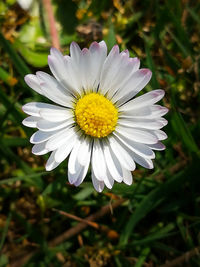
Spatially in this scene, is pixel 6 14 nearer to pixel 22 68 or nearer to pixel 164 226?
pixel 22 68

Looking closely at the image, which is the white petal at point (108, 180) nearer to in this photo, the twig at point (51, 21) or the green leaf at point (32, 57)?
the green leaf at point (32, 57)

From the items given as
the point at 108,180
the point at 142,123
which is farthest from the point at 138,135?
the point at 108,180

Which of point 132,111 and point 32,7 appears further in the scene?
point 32,7

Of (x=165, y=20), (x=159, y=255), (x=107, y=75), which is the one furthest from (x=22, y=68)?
(x=159, y=255)

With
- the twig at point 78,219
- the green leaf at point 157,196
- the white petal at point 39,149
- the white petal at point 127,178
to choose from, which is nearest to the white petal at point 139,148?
the white petal at point 127,178

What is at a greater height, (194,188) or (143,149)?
(143,149)

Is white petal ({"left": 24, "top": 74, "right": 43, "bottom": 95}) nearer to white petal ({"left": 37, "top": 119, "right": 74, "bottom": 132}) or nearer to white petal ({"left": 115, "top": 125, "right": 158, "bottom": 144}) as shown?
white petal ({"left": 37, "top": 119, "right": 74, "bottom": 132})

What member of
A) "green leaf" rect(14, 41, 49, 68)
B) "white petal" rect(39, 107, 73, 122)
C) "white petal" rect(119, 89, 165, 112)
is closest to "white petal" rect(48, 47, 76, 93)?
"white petal" rect(39, 107, 73, 122)

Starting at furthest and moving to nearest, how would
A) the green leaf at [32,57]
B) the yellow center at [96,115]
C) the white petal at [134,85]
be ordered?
the green leaf at [32,57] → the yellow center at [96,115] → the white petal at [134,85]
